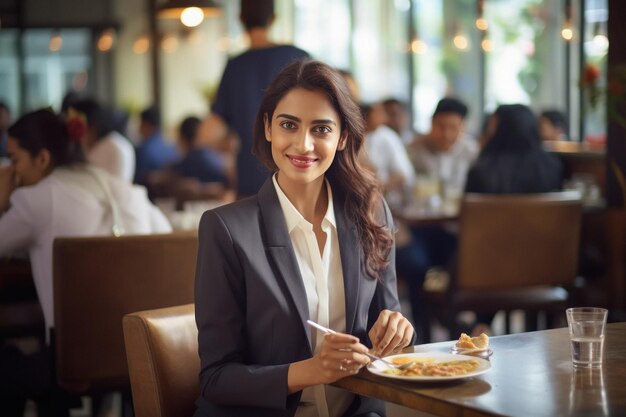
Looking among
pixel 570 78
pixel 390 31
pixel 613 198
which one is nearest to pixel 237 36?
pixel 390 31

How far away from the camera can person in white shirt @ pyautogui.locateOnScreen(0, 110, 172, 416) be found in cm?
340

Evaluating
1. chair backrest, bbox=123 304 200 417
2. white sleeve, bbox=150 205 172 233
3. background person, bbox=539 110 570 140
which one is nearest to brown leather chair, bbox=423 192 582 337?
white sleeve, bbox=150 205 172 233

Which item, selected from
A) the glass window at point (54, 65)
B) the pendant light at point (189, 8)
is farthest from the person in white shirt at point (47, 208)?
the glass window at point (54, 65)

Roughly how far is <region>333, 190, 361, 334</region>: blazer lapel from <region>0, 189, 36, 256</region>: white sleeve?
1.63m

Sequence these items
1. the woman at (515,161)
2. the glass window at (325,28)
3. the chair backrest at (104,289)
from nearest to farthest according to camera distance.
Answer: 1. the chair backrest at (104,289)
2. the woman at (515,161)
3. the glass window at (325,28)

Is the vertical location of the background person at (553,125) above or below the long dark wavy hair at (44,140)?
below

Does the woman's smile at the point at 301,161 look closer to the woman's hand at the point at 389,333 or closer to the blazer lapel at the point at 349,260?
the blazer lapel at the point at 349,260

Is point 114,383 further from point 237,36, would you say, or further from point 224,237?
point 237,36

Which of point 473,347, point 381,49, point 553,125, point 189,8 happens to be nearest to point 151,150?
point 189,8

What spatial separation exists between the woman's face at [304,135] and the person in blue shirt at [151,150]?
7.68 meters

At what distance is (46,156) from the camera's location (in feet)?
12.9

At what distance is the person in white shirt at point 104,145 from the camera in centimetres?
669

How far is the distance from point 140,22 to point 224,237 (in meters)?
15.2

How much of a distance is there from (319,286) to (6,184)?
2.24 m
